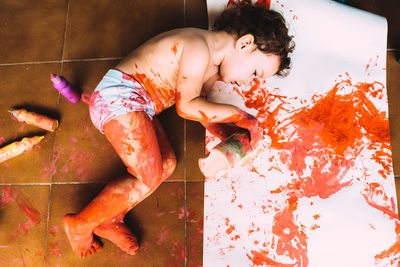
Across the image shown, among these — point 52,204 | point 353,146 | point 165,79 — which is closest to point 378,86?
point 353,146

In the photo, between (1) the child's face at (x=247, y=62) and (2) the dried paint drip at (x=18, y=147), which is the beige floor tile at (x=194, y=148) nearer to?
(1) the child's face at (x=247, y=62)

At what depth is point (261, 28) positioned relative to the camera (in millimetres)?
796

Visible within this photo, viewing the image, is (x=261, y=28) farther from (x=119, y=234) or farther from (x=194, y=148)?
(x=119, y=234)

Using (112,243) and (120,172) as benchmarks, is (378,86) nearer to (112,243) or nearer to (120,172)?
(120,172)

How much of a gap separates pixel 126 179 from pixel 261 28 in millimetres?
620

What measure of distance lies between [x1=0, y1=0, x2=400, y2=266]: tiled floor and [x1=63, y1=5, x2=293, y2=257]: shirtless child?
0.45ft

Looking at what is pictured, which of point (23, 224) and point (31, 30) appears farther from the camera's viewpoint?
point (31, 30)

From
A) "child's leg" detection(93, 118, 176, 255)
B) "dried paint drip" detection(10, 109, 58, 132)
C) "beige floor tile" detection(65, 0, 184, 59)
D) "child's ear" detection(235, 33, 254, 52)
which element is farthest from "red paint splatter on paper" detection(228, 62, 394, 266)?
"dried paint drip" detection(10, 109, 58, 132)

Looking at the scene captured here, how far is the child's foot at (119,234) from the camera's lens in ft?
2.95

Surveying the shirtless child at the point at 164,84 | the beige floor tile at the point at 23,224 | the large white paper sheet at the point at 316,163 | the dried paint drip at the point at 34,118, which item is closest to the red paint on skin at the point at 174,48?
the shirtless child at the point at 164,84

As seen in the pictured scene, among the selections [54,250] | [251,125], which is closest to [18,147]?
[54,250]

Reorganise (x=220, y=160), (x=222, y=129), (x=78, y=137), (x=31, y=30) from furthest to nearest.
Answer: (x=31, y=30) → (x=78, y=137) → (x=222, y=129) → (x=220, y=160)

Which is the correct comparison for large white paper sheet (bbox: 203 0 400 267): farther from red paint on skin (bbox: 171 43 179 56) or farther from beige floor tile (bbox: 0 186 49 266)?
beige floor tile (bbox: 0 186 49 266)

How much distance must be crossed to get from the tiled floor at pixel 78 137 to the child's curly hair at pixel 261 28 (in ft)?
0.86
